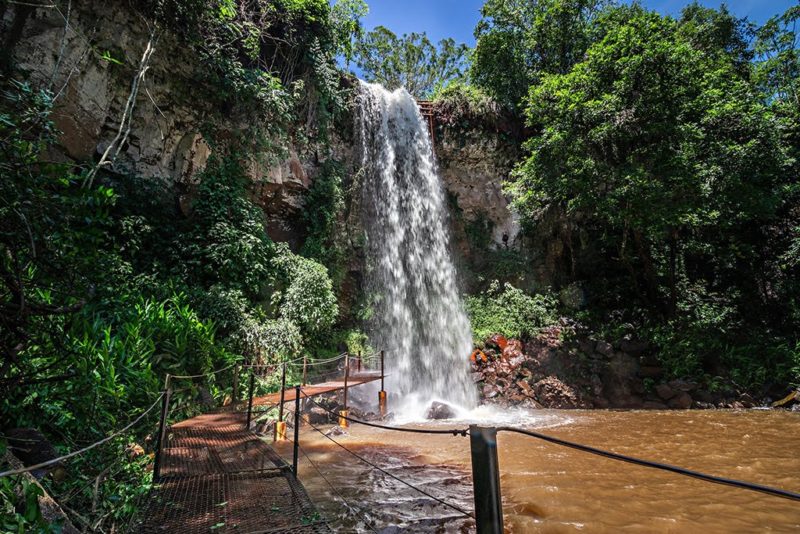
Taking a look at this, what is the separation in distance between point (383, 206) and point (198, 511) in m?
11.1

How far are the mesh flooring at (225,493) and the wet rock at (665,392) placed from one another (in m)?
9.84

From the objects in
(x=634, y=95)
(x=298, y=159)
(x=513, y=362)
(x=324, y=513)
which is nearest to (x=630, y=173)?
(x=634, y=95)

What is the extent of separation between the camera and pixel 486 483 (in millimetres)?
1566

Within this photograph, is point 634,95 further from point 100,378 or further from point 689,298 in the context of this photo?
point 100,378

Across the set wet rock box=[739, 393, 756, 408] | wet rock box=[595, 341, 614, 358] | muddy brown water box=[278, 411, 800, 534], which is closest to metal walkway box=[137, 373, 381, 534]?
muddy brown water box=[278, 411, 800, 534]

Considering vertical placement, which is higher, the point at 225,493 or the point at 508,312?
the point at 508,312

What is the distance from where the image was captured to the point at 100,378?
4.44 meters

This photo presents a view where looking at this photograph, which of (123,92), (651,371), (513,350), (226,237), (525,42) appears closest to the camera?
(123,92)

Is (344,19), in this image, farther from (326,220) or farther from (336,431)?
(336,431)

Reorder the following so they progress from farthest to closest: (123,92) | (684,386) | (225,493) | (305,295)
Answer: (305,295)
(684,386)
(123,92)
(225,493)

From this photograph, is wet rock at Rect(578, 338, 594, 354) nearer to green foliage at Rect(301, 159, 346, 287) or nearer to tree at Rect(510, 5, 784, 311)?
tree at Rect(510, 5, 784, 311)

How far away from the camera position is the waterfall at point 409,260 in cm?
1191

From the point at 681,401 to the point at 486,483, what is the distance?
431 inches

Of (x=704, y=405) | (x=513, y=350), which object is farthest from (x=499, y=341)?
(x=704, y=405)
